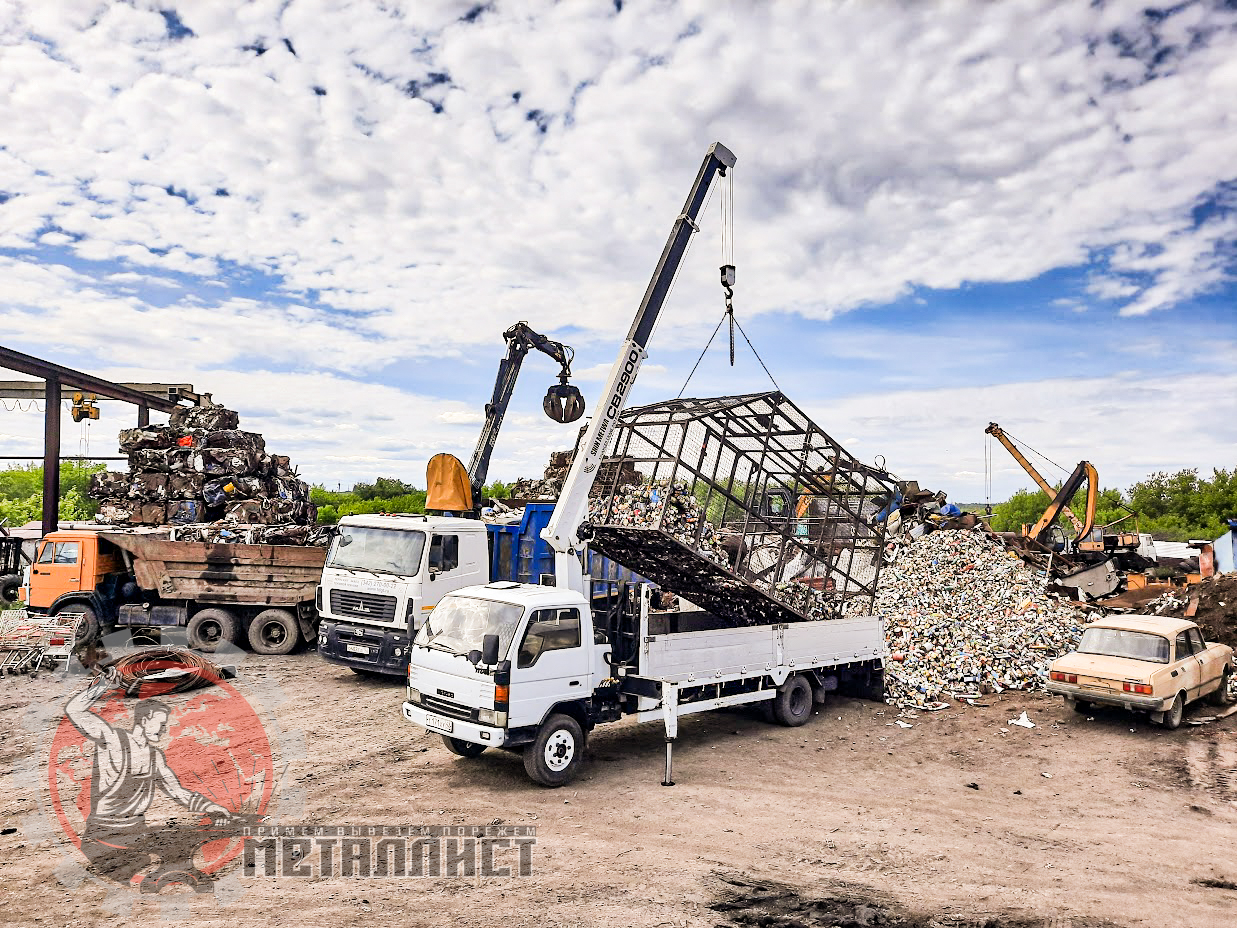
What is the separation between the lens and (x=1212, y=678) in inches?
468

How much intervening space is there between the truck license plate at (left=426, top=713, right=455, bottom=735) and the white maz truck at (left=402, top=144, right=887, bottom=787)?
2 cm

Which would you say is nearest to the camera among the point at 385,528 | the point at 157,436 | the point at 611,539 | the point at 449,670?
the point at 449,670

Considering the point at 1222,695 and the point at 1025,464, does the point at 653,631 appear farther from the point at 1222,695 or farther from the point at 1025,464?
the point at 1025,464

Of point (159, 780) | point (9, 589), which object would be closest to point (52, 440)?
point (9, 589)

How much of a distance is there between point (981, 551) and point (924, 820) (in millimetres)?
11131

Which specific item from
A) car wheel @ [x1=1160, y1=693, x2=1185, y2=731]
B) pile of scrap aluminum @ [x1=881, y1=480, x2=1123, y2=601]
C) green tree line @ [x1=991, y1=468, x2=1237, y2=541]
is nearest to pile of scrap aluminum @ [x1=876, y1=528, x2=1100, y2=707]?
pile of scrap aluminum @ [x1=881, y1=480, x2=1123, y2=601]

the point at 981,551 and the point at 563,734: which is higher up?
the point at 981,551

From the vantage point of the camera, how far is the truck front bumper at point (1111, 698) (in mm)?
10562

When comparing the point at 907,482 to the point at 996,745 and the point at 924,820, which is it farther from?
the point at 924,820

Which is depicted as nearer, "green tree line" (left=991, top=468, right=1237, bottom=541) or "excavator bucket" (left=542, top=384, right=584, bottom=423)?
"excavator bucket" (left=542, top=384, right=584, bottom=423)

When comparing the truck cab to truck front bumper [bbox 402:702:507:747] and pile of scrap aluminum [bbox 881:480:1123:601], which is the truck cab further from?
pile of scrap aluminum [bbox 881:480:1123:601]

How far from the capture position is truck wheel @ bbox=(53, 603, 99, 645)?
14297mm

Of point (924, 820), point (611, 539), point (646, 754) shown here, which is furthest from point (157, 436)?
point (924, 820)

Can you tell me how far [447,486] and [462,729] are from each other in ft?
23.7
